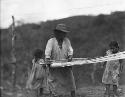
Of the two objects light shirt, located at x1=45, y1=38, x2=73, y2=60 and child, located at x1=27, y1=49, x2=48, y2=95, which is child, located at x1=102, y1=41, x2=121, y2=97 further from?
child, located at x1=27, y1=49, x2=48, y2=95

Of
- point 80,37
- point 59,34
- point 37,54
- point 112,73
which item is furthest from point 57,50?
point 80,37

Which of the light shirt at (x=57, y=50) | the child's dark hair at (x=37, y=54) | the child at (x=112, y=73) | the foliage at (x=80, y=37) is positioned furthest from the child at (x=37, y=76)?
the light shirt at (x=57, y=50)

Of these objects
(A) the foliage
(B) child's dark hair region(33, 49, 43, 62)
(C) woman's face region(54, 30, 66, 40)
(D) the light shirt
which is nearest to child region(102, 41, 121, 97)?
(D) the light shirt

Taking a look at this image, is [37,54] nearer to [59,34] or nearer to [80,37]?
[59,34]

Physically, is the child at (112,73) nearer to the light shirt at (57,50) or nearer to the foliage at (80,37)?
the light shirt at (57,50)

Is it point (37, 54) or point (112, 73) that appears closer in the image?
point (112, 73)

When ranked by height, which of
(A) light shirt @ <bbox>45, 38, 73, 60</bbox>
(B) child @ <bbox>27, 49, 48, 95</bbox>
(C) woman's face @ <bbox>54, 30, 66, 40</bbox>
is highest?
(C) woman's face @ <bbox>54, 30, 66, 40</bbox>

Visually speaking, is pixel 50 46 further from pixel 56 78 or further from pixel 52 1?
pixel 52 1

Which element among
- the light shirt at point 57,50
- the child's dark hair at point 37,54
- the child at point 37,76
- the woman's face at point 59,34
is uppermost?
the woman's face at point 59,34

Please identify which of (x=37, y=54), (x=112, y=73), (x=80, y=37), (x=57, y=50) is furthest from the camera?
(x=80, y=37)

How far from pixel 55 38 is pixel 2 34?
23482mm

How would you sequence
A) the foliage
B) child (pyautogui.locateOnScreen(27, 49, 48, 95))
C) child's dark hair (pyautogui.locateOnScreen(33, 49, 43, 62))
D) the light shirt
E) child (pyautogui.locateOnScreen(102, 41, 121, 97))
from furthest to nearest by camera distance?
the foliage, child (pyautogui.locateOnScreen(27, 49, 48, 95)), child's dark hair (pyautogui.locateOnScreen(33, 49, 43, 62)), child (pyautogui.locateOnScreen(102, 41, 121, 97)), the light shirt

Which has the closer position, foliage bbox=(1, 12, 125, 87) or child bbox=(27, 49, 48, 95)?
child bbox=(27, 49, 48, 95)

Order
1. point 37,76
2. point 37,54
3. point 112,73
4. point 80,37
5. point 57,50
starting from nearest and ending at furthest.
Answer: point 57,50, point 112,73, point 37,54, point 37,76, point 80,37
